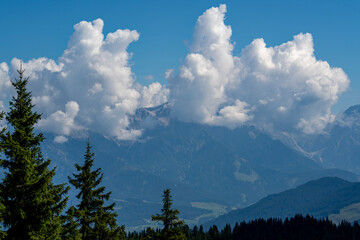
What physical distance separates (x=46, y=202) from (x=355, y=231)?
659 ft

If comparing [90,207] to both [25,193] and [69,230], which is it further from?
[25,193]

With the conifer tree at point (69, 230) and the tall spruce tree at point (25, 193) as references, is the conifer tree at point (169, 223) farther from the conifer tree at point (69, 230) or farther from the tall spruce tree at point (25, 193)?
the tall spruce tree at point (25, 193)

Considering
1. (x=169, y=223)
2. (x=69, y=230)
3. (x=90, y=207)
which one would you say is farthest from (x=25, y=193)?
(x=169, y=223)

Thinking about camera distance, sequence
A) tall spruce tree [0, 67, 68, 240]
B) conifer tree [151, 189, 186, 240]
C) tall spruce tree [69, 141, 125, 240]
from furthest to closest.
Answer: conifer tree [151, 189, 186, 240] < tall spruce tree [69, 141, 125, 240] < tall spruce tree [0, 67, 68, 240]

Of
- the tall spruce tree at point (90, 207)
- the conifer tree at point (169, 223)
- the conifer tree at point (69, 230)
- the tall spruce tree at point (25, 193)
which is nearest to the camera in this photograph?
the tall spruce tree at point (25, 193)

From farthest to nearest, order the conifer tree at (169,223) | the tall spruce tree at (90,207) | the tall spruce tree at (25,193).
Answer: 1. the conifer tree at (169,223)
2. the tall spruce tree at (90,207)
3. the tall spruce tree at (25,193)

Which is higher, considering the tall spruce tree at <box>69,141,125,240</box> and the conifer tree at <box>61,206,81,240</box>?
the tall spruce tree at <box>69,141,125,240</box>

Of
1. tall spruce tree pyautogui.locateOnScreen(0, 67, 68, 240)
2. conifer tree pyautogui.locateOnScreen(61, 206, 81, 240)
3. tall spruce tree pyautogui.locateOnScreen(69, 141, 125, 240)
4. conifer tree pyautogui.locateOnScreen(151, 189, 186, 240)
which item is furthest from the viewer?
conifer tree pyautogui.locateOnScreen(151, 189, 186, 240)

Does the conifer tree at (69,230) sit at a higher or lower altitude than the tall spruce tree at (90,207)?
lower

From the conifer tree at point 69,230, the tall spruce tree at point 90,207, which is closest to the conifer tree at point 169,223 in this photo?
the tall spruce tree at point 90,207

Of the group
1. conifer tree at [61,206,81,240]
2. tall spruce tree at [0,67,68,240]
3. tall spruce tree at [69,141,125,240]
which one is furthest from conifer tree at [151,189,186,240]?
tall spruce tree at [0,67,68,240]

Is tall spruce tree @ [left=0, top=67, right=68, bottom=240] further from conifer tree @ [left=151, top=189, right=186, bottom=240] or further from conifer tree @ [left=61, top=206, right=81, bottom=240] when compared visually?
conifer tree @ [left=151, top=189, right=186, bottom=240]

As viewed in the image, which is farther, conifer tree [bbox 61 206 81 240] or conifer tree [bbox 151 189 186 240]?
conifer tree [bbox 151 189 186 240]

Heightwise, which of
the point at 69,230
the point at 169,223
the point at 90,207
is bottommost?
the point at 69,230
